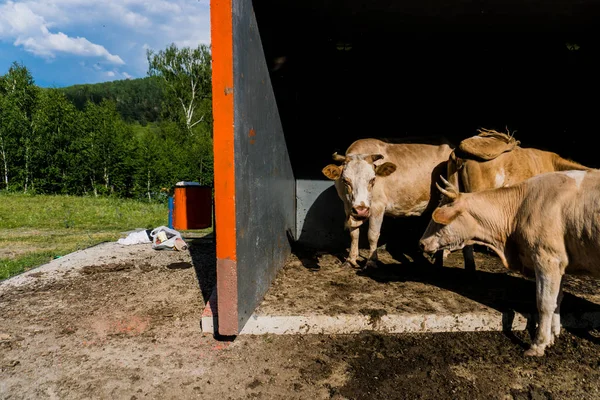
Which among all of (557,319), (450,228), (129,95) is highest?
(129,95)

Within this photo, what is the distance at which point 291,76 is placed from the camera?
654 cm

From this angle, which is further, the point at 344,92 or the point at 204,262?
the point at 344,92

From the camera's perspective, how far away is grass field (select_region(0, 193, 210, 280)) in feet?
27.1

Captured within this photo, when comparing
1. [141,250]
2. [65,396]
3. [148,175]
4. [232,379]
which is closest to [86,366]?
[65,396]

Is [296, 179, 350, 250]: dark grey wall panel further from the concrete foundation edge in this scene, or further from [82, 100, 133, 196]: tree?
[82, 100, 133, 196]: tree

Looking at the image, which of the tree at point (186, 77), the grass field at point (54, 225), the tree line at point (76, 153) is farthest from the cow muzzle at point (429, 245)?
the tree at point (186, 77)

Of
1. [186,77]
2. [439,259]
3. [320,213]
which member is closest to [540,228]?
[439,259]

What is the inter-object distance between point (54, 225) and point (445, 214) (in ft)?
41.0

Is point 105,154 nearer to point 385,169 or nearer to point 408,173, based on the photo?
point 408,173

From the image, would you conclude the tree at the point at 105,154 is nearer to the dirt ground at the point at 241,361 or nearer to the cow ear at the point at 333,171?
the dirt ground at the point at 241,361

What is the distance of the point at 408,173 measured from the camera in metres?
6.39

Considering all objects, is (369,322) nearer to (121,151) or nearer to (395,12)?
(395,12)

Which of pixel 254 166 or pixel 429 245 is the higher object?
pixel 254 166

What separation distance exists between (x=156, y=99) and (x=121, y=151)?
79166mm
